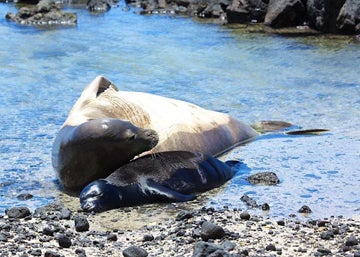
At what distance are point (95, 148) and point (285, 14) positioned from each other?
39.3 ft

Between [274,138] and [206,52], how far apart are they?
654 cm

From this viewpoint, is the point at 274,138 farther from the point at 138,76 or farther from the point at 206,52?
the point at 206,52

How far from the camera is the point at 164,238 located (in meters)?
5.12

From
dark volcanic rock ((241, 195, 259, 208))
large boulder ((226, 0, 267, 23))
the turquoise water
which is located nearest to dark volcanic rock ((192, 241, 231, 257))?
the turquoise water

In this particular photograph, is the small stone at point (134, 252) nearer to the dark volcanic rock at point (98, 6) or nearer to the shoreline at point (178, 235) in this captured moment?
the shoreline at point (178, 235)

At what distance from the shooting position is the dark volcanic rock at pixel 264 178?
656 cm

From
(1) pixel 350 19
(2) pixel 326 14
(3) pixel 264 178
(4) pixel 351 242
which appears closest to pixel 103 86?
(3) pixel 264 178

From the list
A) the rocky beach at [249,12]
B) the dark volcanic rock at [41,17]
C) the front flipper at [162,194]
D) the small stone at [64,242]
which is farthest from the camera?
the dark volcanic rock at [41,17]

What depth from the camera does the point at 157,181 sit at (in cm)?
627

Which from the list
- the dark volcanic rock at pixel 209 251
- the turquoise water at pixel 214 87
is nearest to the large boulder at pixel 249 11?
the turquoise water at pixel 214 87

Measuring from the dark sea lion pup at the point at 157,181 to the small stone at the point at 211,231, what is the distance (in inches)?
40.6

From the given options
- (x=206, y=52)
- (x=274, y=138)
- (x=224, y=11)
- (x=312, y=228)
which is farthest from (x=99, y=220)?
(x=224, y=11)

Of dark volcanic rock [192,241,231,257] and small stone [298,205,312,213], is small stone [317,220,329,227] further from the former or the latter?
dark volcanic rock [192,241,231,257]

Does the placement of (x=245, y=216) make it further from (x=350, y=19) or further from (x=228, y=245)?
(x=350, y=19)
